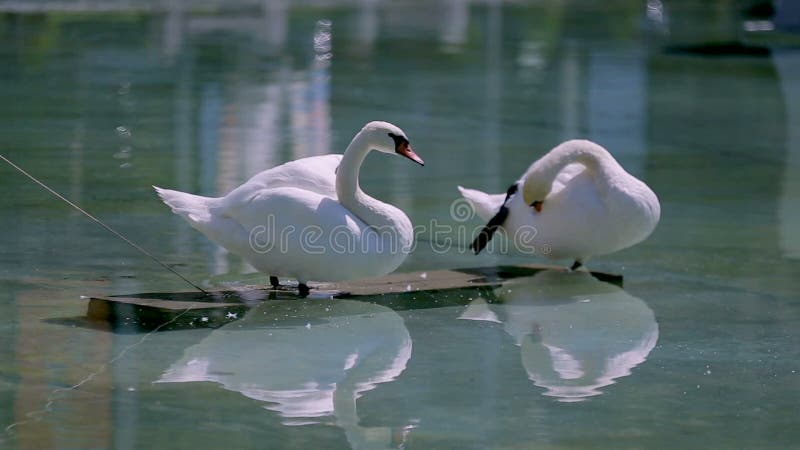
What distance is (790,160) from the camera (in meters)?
12.5

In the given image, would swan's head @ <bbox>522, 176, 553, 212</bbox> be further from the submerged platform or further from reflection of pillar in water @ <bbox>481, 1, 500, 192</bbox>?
reflection of pillar in water @ <bbox>481, 1, 500, 192</bbox>

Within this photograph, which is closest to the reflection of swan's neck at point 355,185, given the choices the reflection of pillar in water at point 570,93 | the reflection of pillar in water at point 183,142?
the reflection of pillar in water at point 183,142

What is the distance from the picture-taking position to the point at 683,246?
899 cm

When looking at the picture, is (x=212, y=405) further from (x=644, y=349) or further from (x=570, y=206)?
(x=570, y=206)

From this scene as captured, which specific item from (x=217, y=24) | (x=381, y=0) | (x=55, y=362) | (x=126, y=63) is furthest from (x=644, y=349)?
(x=381, y=0)

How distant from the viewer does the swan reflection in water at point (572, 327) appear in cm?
620

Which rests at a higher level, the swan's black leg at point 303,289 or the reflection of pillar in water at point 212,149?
the swan's black leg at point 303,289

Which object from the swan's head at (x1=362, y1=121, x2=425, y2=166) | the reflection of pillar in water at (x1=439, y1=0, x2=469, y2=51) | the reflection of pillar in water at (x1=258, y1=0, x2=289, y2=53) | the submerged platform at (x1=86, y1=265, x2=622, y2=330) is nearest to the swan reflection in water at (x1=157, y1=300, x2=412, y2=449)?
the submerged platform at (x1=86, y1=265, x2=622, y2=330)

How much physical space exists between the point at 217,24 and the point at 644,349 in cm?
1794

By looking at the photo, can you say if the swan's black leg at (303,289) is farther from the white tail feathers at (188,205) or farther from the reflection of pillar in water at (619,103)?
the reflection of pillar in water at (619,103)

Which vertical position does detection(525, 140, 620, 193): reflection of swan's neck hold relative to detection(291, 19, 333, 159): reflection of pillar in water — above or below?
above

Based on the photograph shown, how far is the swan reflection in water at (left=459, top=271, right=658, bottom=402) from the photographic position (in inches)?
244

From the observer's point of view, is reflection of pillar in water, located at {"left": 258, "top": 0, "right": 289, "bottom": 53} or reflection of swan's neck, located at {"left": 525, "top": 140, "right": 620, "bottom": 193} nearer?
reflection of swan's neck, located at {"left": 525, "top": 140, "right": 620, "bottom": 193}

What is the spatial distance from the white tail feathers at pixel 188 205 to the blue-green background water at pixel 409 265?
424mm
